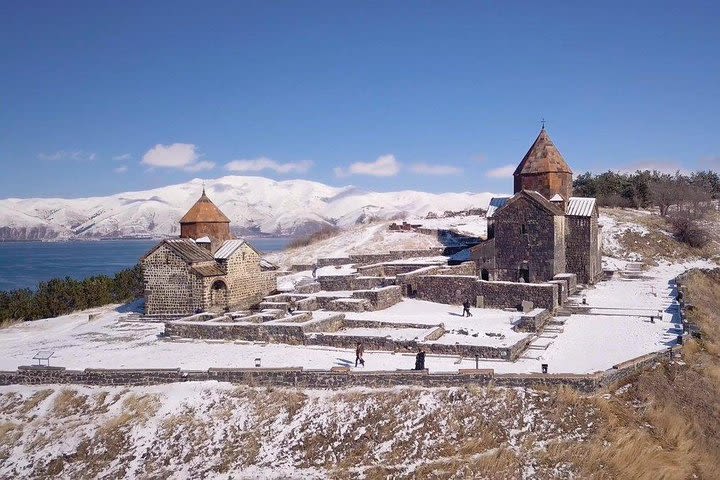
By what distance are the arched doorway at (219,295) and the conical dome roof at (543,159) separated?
1598cm

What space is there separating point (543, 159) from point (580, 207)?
301cm

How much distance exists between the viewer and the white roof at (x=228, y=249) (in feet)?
79.1

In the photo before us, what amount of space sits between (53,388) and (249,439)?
614 cm

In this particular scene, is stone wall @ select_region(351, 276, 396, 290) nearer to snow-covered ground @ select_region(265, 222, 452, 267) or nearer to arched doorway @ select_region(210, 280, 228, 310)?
arched doorway @ select_region(210, 280, 228, 310)

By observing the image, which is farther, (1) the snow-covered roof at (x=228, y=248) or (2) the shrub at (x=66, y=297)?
(2) the shrub at (x=66, y=297)

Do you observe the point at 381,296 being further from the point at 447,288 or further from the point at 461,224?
the point at 461,224

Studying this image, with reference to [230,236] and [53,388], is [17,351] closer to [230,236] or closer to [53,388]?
[53,388]

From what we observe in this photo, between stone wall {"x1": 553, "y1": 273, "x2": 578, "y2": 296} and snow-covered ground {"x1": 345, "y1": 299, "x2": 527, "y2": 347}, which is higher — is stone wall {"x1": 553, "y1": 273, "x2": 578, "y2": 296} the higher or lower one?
the higher one

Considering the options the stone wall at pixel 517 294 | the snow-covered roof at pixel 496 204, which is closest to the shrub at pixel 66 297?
the stone wall at pixel 517 294

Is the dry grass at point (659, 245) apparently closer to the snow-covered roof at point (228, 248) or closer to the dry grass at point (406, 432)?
the dry grass at point (406, 432)

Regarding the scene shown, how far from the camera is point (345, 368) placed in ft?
46.8

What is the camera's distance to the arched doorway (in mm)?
23484

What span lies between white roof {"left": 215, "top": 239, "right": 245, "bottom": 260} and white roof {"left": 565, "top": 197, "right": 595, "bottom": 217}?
631 inches

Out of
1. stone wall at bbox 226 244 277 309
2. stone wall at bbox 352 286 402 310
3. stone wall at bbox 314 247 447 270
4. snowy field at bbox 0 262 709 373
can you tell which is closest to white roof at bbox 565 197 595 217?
snowy field at bbox 0 262 709 373
